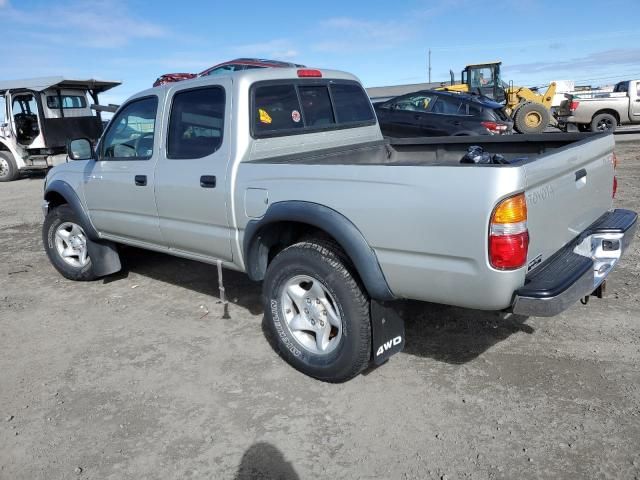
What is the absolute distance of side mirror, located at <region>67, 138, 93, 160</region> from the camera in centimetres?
495

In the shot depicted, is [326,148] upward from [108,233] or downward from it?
upward

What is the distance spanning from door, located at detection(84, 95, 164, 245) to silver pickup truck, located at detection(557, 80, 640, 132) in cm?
1625

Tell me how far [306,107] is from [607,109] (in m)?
16.8

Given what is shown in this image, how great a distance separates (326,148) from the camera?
4.32 meters

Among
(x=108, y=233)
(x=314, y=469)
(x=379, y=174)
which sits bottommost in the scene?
(x=314, y=469)

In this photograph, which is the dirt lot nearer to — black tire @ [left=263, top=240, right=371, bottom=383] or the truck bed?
black tire @ [left=263, top=240, right=371, bottom=383]

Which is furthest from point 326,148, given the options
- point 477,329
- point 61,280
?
point 61,280

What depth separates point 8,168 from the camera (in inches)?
597

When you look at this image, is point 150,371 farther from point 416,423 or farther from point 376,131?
point 376,131

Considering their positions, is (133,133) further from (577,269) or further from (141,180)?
(577,269)

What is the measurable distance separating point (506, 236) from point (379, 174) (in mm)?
732

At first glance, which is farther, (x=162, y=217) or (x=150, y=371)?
(x=162, y=217)

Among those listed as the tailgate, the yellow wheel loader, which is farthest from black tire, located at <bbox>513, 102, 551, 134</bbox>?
the tailgate

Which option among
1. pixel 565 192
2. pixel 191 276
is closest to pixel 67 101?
pixel 191 276
